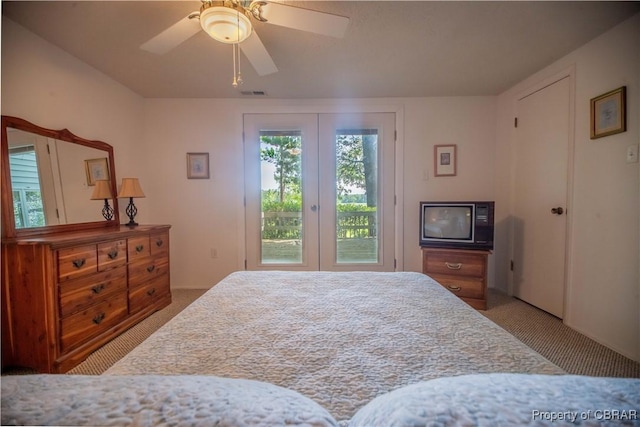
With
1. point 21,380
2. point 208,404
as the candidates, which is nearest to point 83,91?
point 21,380

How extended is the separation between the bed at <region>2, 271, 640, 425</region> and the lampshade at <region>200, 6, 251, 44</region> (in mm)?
1345

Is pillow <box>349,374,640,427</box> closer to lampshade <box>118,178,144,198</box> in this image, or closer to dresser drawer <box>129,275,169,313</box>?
dresser drawer <box>129,275,169,313</box>

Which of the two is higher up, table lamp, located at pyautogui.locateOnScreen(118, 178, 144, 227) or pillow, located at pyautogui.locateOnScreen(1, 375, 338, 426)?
table lamp, located at pyautogui.locateOnScreen(118, 178, 144, 227)

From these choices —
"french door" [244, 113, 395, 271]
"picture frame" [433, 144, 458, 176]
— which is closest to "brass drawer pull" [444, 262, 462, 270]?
"french door" [244, 113, 395, 271]

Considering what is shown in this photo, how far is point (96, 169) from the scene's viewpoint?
230 centimetres

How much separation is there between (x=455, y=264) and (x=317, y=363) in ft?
7.31

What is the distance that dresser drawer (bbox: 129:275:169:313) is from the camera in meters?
2.11

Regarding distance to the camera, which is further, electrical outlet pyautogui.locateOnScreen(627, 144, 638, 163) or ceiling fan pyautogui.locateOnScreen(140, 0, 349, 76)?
electrical outlet pyautogui.locateOnScreen(627, 144, 638, 163)

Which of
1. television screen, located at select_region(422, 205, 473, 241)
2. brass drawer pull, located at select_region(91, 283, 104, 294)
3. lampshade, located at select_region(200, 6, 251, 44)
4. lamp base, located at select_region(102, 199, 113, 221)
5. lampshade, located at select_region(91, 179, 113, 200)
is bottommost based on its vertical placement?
brass drawer pull, located at select_region(91, 283, 104, 294)

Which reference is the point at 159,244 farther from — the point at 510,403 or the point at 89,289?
the point at 510,403

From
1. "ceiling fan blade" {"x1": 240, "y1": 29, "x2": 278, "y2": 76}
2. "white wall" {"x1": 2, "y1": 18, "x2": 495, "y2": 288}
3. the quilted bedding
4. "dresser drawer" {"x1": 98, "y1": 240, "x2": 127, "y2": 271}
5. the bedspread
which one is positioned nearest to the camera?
the quilted bedding

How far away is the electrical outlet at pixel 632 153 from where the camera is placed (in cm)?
166

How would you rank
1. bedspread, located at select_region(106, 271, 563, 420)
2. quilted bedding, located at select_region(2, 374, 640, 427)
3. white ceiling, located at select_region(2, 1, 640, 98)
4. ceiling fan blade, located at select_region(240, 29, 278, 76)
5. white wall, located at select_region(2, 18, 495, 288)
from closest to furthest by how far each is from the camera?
quilted bedding, located at select_region(2, 374, 640, 427)
bedspread, located at select_region(106, 271, 563, 420)
ceiling fan blade, located at select_region(240, 29, 278, 76)
white ceiling, located at select_region(2, 1, 640, 98)
white wall, located at select_region(2, 18, 495, 288)

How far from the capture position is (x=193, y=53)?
6.68ft
